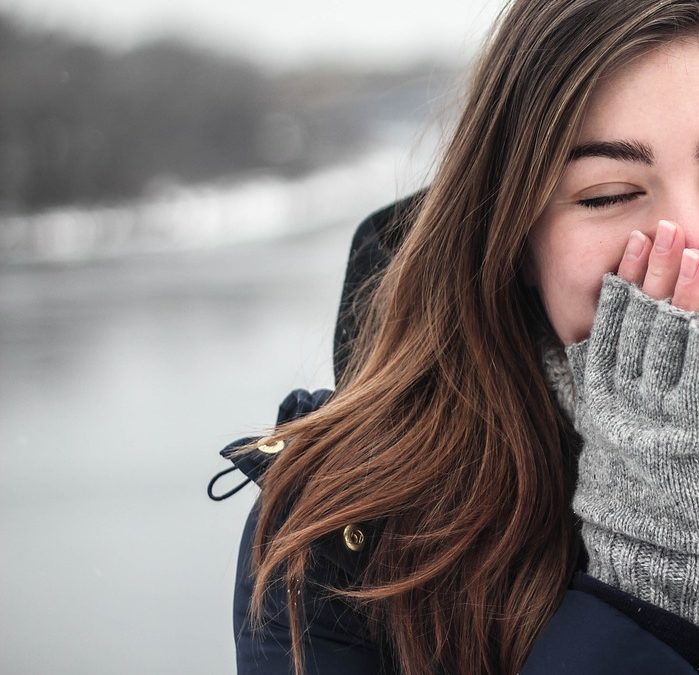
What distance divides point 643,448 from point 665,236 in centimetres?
23

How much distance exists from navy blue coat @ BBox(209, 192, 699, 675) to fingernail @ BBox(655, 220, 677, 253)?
1.22 feet

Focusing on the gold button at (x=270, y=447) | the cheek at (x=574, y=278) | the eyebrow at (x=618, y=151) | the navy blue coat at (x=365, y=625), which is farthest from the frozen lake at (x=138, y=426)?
the eyebrow at (x=618, y=151)

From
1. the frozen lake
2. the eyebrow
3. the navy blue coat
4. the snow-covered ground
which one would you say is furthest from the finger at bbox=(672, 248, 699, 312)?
the frozen lake

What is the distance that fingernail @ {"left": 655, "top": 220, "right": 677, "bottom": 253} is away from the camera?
0.99 meters

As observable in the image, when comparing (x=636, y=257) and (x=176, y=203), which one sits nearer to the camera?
(x=636, y=257)

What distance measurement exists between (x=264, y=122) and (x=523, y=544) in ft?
5.46

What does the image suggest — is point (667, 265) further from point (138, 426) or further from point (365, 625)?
point (138, 426)

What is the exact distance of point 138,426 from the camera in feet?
7.65

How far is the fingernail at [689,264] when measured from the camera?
0.97 m

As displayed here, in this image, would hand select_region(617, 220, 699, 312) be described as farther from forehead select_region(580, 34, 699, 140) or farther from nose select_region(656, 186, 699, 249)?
forehead select_region(580, 34, 699, 140)

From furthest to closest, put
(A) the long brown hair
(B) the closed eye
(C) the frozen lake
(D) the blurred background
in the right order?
(D) the blurred background < (C) the frozen lake < (A) the long brown hair < (B) the closed eye

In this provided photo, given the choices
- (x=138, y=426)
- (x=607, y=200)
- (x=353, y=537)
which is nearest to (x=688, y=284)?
(x=607, y=200)

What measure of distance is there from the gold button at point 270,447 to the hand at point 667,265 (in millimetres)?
510

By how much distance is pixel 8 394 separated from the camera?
2441 mm
